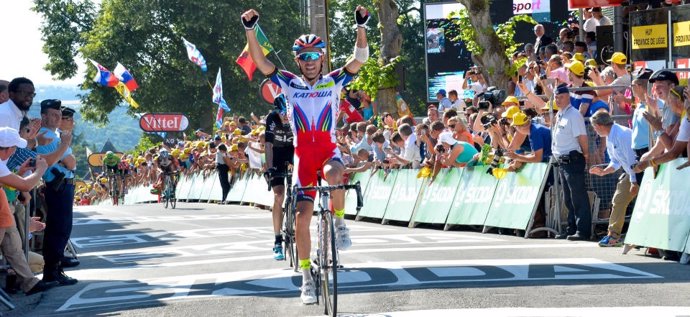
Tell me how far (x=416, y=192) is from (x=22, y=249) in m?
9.64

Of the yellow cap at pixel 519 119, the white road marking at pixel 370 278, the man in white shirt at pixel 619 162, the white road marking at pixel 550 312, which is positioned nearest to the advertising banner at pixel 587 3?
the yellow cap at pixel 519 119

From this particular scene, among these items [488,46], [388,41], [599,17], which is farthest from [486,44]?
[388,41]

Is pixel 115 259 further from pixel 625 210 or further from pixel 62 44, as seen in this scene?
pixel 62 44

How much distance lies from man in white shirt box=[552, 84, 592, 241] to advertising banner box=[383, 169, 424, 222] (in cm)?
544

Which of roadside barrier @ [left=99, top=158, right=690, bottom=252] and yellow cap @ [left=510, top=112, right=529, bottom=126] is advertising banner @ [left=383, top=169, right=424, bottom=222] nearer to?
roadside barrier @ [left=99, top=158, right=690, bottom=252]

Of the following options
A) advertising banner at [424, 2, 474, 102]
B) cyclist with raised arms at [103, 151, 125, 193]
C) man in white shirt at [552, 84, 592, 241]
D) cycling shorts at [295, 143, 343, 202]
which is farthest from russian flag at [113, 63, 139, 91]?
cycling shorts at [295, 143, 343, 202]

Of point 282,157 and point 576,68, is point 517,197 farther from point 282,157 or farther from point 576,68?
point 282,157

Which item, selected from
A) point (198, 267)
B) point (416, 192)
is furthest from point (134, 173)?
point (198, 267)

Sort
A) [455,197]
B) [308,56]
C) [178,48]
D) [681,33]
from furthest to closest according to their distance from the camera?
[178,48] → [455,197] → [681,33] → [308,56]

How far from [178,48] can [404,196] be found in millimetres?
51061

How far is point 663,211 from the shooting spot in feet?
48.5

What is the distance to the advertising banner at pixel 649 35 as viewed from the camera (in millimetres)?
18109

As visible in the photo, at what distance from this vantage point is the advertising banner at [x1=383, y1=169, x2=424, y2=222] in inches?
918

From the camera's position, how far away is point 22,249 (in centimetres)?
1496
